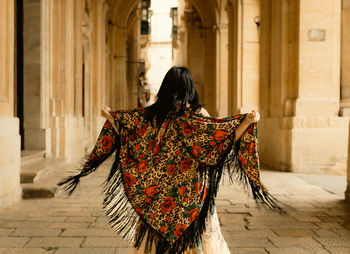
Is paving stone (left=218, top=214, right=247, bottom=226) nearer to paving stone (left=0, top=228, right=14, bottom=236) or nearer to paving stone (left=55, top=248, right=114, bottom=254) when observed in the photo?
paving stone (left=55, top=248, right=114, bottom=254)

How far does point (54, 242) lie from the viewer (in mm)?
3502

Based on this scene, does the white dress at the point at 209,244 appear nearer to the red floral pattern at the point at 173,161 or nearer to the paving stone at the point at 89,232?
the red floral pattern at the point at 173,161

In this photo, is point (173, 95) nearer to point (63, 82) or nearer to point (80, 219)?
point (80, 219)

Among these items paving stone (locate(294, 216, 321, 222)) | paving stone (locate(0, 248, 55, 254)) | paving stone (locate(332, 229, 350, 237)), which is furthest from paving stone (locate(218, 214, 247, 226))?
paving stone (locate(0, 248, 55, 254))

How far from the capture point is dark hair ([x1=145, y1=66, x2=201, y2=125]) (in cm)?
229

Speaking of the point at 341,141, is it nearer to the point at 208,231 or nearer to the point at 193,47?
the point at 208,231

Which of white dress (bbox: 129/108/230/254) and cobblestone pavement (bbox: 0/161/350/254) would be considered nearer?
white dress (bbox: 129/108/230/254)

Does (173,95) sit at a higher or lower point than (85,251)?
higher

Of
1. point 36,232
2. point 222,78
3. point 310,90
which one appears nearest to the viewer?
point 36,232

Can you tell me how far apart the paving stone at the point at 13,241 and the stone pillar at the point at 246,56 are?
32.6 feet

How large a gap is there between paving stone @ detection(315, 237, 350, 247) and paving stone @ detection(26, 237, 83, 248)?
7.10ft

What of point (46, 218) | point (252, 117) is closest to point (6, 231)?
point (46, 218)

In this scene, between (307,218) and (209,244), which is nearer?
(209,244)

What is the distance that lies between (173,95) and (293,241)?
6.82 feet
